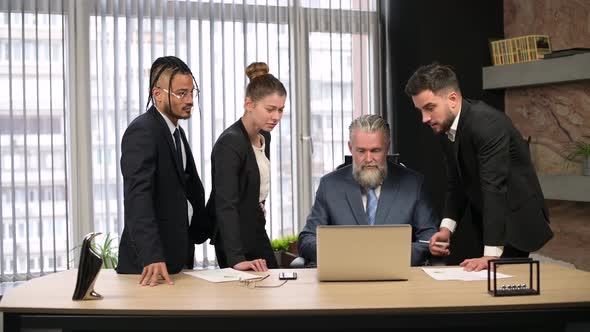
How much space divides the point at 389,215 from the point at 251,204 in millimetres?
650

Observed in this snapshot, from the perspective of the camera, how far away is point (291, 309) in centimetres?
243

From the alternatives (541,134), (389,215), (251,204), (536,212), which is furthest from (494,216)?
(541,134)

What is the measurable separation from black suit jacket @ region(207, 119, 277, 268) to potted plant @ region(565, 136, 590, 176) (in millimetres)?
2912

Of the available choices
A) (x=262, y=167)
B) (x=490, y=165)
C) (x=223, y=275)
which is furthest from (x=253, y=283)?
(x=490, y=165)

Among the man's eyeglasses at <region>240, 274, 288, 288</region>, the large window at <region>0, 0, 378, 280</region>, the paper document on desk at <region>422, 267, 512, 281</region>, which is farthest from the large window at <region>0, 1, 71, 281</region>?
the paper document on desk at <region>422, 267, 512, 281</region>

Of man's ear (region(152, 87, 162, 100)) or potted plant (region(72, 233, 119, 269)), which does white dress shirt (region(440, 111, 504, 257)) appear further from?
potted plant (region(72, 233, 119, 269))

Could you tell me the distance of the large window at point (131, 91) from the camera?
5.75m

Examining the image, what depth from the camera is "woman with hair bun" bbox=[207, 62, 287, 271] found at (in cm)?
318

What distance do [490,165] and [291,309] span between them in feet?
4.11

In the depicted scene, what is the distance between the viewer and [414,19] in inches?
253

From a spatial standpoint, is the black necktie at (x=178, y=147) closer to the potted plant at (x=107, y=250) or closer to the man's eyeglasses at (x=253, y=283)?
the man's eyeglasses at (x=253, y=283)

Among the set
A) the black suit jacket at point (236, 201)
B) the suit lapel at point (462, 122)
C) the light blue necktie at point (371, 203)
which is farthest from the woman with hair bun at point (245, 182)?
the suit lapel at point (462, 122)

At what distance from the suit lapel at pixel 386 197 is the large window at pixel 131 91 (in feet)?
9.39

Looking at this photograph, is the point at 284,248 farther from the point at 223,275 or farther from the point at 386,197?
the point at 223,275
